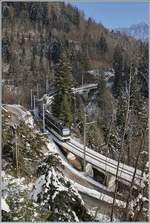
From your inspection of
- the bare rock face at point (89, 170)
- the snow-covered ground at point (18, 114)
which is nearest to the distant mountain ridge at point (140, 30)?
the snow-covered ground at point (18, 114)

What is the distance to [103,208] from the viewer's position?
2.48 meters

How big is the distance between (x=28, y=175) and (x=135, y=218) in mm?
1007

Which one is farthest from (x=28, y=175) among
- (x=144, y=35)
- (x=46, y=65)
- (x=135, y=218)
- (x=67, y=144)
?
(x=67, y=144)

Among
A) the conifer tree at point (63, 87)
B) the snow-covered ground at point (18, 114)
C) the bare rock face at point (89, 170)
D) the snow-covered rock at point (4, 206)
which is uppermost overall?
the conifer tree at point (63, 87)

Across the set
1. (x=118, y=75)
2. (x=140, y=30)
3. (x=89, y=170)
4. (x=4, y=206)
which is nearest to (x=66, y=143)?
(x=89, y=170)

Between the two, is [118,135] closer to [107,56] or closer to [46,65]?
[46,65]

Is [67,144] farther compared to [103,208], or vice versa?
[67,144]

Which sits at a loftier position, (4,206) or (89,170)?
(4,206)

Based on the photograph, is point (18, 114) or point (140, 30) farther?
point (18, 114)

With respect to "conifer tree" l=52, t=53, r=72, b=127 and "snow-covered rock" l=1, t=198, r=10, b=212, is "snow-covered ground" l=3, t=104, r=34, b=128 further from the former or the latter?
"snow-covered rock" l=1, t=198, r=10, b=212

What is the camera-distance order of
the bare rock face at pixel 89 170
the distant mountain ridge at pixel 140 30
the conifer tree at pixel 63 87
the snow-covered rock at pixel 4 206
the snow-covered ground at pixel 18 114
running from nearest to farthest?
the snow-covered rock at pixel 4 206, the distant mountain ridge at pixel 140 30, the snow-covered ground at pixel 18 114, the conifer tree at pixel 63 87, the bare rock face at pixel 89 170

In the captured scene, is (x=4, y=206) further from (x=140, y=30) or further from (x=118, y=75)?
(x=118, y=75)

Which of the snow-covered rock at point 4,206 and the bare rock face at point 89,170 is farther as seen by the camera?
the bare rock face at point 89,170

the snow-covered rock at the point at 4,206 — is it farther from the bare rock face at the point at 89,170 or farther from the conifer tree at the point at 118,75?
the bare rock face at the point at 89,170
